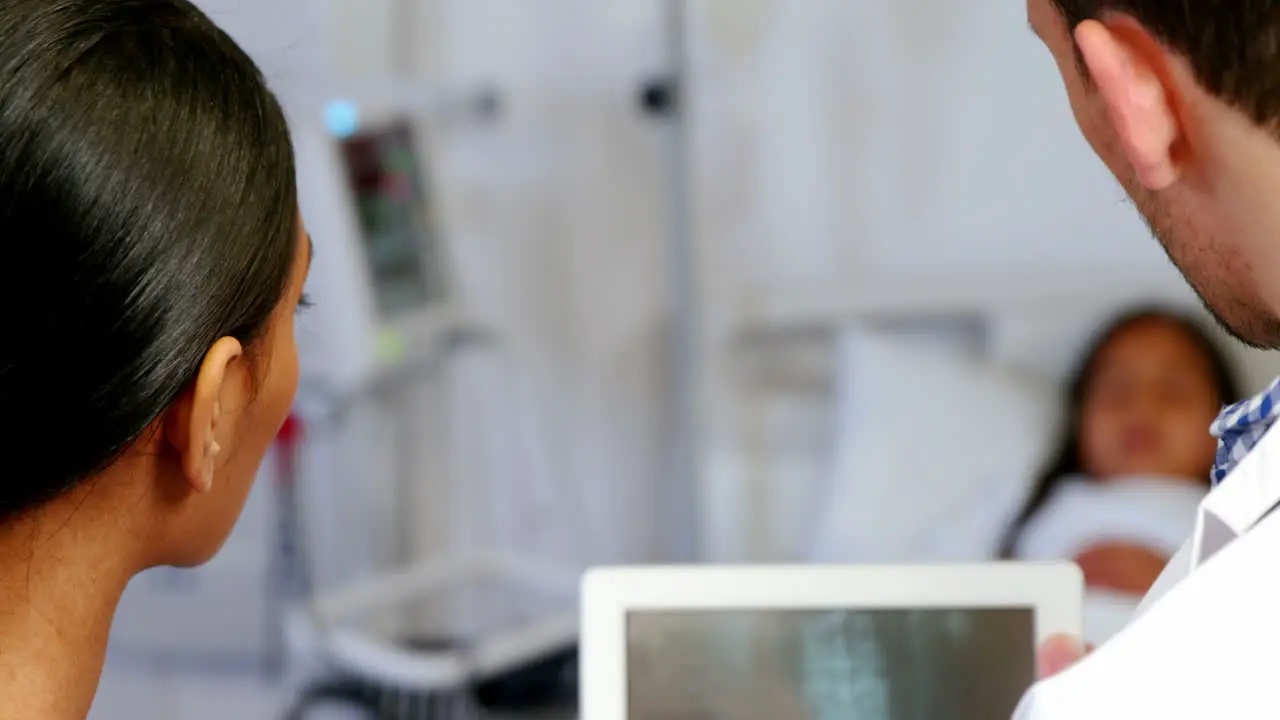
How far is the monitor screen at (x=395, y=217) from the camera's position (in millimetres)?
1609

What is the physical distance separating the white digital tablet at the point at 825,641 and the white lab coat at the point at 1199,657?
242 mm

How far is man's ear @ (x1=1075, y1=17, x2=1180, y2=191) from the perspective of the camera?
0.55 m

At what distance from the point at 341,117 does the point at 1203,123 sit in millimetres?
1158

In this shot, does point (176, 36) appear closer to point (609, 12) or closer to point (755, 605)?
point (755, 605)

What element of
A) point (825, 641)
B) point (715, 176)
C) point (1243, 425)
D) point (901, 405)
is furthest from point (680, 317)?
point (1243, 425)

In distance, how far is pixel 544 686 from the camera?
1729 mm

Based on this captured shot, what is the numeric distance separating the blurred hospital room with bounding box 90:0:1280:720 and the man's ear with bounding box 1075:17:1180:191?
3.09 feet

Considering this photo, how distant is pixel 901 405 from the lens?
1.69 meters

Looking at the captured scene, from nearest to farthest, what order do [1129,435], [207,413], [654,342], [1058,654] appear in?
1. [207,413]
2. [1058,654]
3. [1129,435]
4. [654,342]

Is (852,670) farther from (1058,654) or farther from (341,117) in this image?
(341,117)

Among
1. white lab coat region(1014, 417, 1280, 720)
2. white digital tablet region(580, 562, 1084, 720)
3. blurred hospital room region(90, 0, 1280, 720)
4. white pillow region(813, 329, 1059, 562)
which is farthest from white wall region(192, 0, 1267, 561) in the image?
white lab coat region(1014, 417, 1280, 720)

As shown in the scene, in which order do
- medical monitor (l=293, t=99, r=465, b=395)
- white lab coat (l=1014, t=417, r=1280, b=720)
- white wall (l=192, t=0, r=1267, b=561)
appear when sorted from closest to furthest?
white lab coat (l=1014, t=417, r=1280, b=720) → medical monitor (l=293, t=99, r=465, b=395) → white wall (l=192, t=0, r=1267, b=561)

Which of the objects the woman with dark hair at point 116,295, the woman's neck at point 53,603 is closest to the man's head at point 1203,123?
the woman with dark hair at point 116,295

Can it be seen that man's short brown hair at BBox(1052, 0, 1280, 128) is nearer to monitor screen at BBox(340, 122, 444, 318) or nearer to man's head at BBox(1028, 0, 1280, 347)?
man's head at BBox(1028, 0, 1280, 347)
